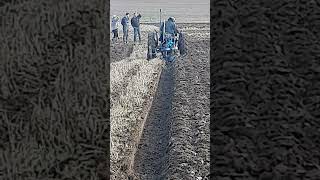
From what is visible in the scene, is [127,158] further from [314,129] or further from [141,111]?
[314,129]

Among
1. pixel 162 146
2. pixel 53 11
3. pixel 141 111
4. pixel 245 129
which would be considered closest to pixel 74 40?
pixel 53 11

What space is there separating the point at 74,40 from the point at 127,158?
5.53 m

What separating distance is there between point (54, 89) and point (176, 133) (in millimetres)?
6543

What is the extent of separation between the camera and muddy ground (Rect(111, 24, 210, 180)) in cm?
643

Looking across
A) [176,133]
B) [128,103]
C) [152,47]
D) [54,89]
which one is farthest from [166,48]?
[54,89]

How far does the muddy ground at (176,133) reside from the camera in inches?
253

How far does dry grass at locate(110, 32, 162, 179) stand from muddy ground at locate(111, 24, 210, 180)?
0.42 feet

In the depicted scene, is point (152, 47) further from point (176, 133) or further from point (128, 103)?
point (176, 133)

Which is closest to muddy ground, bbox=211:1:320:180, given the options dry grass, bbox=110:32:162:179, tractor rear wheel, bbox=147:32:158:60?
dry grass, bbox=110:32:162:179

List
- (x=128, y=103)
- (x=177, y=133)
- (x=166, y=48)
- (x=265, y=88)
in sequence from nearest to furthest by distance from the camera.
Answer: (x=265, y=88) → (x=177, y=133) → (x=128, y=103) → (x=166, y=48)

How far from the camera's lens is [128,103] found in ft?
32.9

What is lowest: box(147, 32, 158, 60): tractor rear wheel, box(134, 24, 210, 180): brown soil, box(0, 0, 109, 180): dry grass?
box(134, 24, 210, 180): brown soil

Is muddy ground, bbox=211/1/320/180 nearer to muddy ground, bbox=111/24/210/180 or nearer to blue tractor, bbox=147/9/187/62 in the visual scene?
muddy ground, bbox=111/24/210/180

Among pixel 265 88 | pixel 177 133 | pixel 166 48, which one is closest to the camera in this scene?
pixel 265 88
